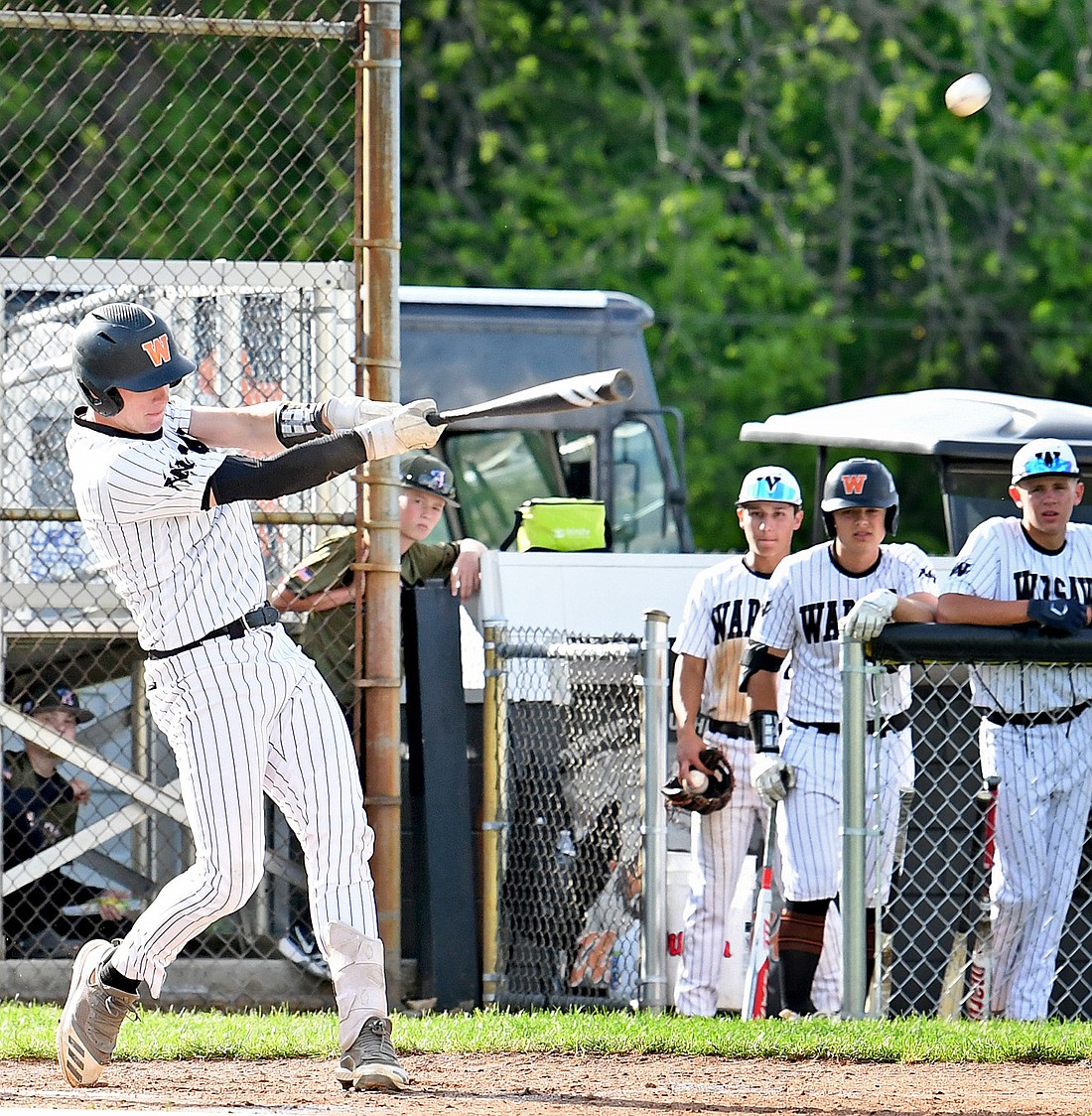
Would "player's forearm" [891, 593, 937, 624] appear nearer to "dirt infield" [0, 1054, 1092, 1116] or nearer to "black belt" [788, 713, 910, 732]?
"black belt" [788, 713, 910, 732]

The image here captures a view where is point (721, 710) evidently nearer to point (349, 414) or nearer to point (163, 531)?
point (349, 414)

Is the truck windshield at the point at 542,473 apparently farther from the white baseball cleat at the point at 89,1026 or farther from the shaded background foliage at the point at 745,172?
the white baseball cleat at the point at 89,1026

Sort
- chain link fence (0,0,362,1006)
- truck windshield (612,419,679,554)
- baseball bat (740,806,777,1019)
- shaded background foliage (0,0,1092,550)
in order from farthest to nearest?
1. shaded background foliage (0,0,1092,550)
2. truck windshield (612,419,679,554)
3. chain link fence (0,0,362,1006)
4. baseball bat (740,806,777,1019)

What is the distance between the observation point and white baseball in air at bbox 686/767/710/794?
6.50 m

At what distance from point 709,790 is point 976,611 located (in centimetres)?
119

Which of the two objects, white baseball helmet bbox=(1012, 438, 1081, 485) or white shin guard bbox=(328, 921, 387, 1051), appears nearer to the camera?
white shin guard bbox=(328, 921, 387, 1051)

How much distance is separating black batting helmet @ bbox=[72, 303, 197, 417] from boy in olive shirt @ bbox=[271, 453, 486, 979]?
1.83m

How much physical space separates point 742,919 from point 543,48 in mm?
11718

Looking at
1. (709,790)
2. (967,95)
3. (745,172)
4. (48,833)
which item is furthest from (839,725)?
(745,172)

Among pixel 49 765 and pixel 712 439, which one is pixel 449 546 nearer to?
pixel 49 765

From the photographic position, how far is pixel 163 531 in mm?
4609

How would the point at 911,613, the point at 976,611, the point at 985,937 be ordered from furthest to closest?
the point at 985,937
the point at 976,611
the point at 911,613

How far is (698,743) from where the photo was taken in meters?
6.58

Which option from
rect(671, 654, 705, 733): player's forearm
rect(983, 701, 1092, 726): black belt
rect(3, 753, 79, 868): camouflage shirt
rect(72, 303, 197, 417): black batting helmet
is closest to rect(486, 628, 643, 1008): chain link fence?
rect(671, 654, 705, 733): player's forearm
